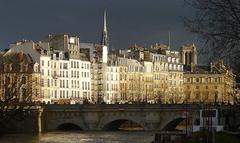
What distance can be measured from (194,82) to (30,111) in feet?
304

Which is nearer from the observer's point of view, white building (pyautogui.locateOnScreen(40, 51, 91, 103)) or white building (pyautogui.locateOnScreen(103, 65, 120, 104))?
white building (pyautogui.locateOnScreen(40, 51, 91, 103))

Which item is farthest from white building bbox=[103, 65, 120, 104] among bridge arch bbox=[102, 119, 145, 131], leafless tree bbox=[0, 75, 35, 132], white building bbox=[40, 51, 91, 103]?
leafless tree bbox=[0, 75, 35, 132]

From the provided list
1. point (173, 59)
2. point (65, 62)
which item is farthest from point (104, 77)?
point (173, 59)

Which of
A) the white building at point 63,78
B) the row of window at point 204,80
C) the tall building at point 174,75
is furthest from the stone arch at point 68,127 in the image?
the row of window at point 204,80

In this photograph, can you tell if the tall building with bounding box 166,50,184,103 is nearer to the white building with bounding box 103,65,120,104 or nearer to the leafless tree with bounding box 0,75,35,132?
the white building with bounding box 103,65,120,104

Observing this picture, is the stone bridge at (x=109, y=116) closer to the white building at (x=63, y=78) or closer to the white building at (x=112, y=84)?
the white building at (x=63, y=78)

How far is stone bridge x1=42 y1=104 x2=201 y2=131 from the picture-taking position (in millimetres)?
96312

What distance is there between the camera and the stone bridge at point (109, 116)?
9631 centimetres

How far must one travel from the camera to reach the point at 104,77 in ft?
503

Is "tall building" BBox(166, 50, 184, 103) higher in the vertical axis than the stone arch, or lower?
higher

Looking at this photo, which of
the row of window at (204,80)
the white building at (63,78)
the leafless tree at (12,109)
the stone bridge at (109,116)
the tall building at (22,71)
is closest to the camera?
the leafless tree at (12,109)

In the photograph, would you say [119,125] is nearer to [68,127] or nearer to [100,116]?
[68,127]

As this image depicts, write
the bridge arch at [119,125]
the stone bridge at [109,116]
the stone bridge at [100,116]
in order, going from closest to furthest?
the stone bridge at [100,116] < the stone bridge at [109,116] < the bridge arch at [119,125]

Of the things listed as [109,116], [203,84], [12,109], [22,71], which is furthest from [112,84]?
[12,109]
